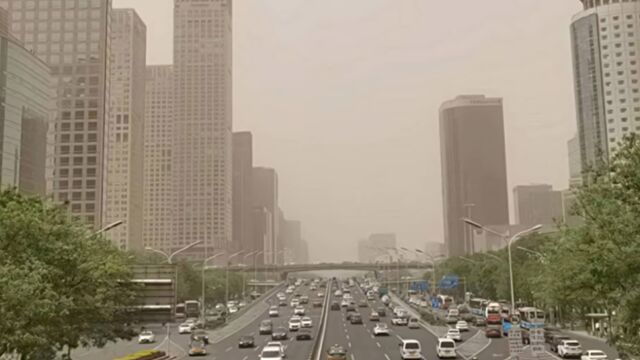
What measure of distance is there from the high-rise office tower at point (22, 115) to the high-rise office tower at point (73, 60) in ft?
77.9

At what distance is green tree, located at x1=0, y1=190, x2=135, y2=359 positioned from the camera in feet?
93.6

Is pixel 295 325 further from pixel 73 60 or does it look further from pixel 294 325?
pixel 73 60

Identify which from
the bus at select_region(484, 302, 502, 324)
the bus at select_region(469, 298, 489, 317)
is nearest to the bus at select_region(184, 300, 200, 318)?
the bus at select_region(469, 298, 489, 317)

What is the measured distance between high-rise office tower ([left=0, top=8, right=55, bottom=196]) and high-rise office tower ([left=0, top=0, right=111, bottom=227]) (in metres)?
23.8

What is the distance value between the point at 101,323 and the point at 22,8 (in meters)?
173

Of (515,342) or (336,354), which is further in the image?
(336,354)

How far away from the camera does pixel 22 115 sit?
145750 mm

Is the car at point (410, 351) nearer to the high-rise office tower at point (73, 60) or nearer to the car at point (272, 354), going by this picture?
the car at point (272, 354)

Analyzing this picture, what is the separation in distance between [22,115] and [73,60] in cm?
4962

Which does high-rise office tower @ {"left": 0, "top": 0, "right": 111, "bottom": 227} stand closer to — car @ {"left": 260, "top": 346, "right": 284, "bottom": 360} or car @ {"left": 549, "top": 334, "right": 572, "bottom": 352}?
car @ {"left": 260, "top": 346, "right": 284, "bottom": 360}

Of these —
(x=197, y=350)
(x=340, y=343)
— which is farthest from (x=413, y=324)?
(x=197, y=350)

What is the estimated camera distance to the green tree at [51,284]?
93.6ft

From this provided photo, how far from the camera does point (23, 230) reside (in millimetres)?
31656

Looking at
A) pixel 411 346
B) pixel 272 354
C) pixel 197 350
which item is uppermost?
pixel 411 346
